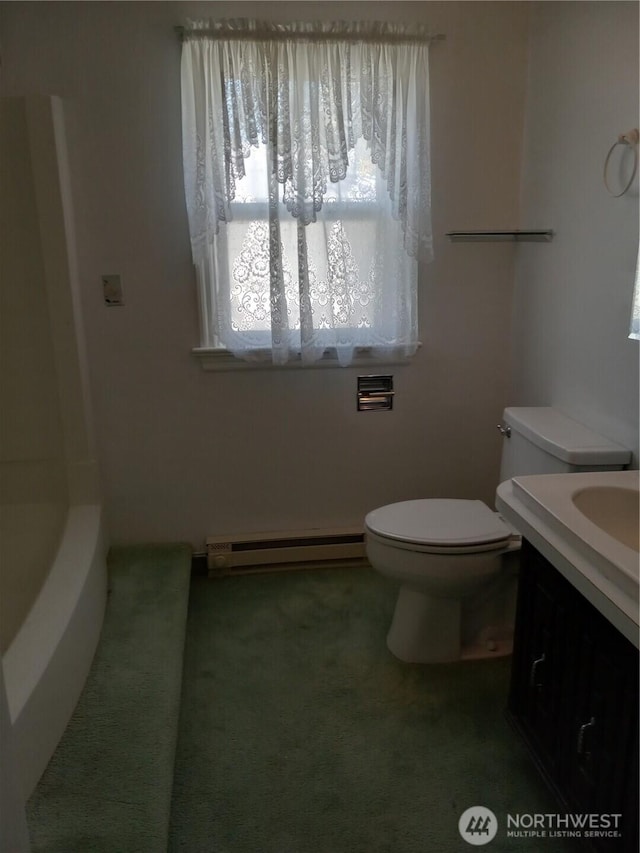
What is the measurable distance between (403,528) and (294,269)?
40.3 inches

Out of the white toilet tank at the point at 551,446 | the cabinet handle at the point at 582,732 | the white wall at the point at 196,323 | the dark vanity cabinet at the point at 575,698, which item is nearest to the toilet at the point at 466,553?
the white toilet tank at the point at 551,446

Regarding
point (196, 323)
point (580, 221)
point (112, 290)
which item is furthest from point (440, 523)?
point (112, 290)

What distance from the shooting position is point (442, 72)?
238 cm

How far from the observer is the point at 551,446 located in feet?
6.38

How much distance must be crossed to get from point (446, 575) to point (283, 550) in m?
0.91

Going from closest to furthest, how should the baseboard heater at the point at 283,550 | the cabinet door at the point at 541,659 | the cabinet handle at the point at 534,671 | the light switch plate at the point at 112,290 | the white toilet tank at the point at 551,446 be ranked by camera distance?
the cabinet door at the point at 541,659
the cabinet handle at the point at 534,671
the white toilet tank at the point at 551,446
the light switch plate at the point at 112,290
the baseboard heater at the point at 283,550

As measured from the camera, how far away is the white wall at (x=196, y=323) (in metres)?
2.25

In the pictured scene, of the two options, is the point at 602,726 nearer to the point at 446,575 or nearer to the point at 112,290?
the point at 446,575

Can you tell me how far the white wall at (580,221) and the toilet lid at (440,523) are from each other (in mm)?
454

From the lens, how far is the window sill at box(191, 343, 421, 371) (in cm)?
251

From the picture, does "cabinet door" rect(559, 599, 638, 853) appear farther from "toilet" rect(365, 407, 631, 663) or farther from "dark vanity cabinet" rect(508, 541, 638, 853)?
"toilet" rect(365, 407, 631, 663)

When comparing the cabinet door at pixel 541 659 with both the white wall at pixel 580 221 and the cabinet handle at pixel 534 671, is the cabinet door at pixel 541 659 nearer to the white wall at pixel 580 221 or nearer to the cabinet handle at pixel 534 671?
the cabinet handle at pixel 534 671
